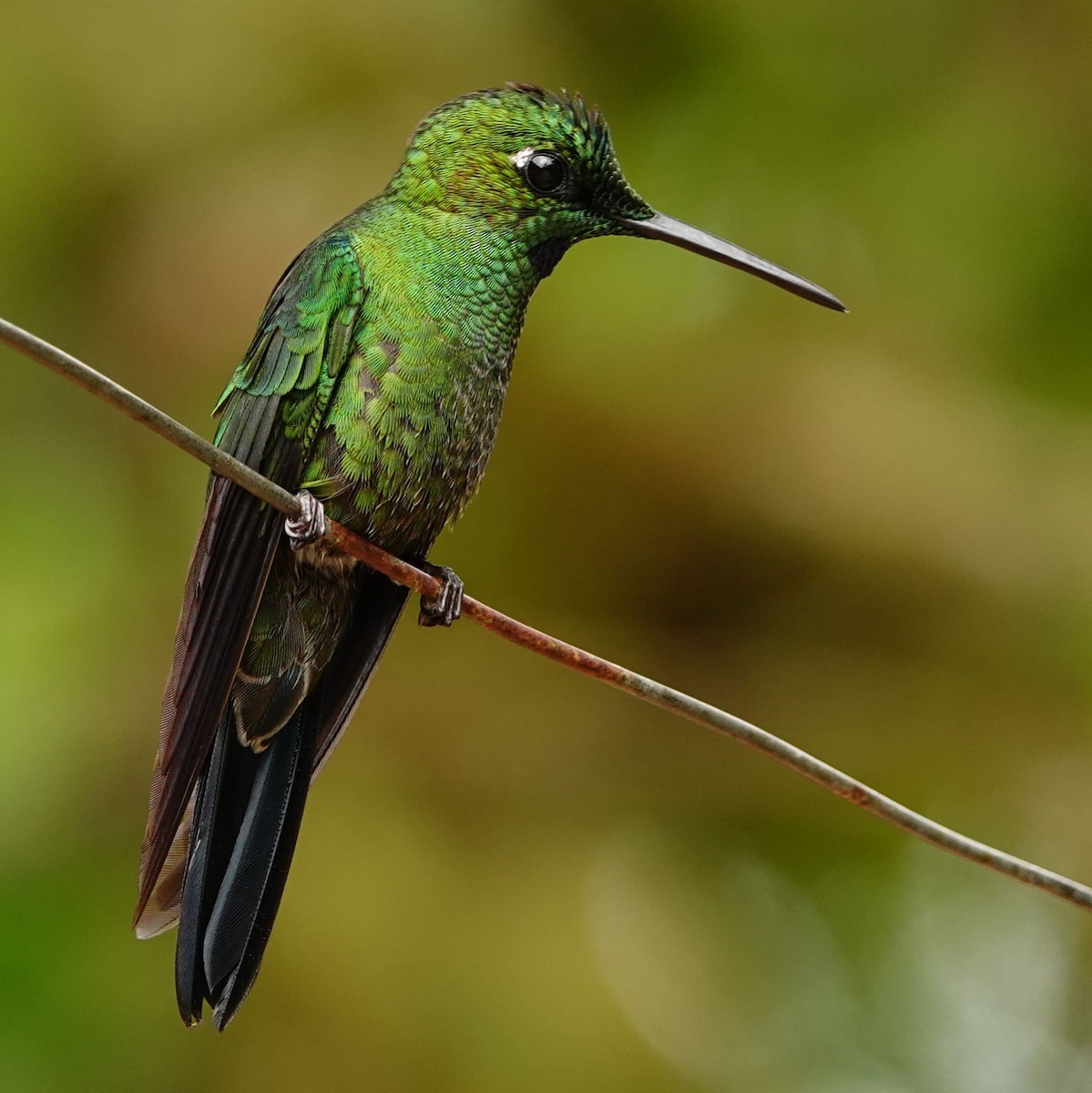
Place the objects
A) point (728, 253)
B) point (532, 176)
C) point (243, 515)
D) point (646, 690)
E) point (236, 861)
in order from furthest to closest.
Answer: point (532, 176) → point (728, 253) → point (236, 861) → point (243, 515) → point (646, 690)

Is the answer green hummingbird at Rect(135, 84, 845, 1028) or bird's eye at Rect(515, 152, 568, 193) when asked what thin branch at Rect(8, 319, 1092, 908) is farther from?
bird's eye at Rect(515, 152, 568, 193)

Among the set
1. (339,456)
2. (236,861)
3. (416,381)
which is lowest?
(236,861)

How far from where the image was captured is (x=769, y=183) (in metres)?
5.51

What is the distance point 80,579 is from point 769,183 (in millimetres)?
2856

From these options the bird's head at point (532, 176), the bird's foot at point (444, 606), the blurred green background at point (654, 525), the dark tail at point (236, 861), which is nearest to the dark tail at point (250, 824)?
the dark tail at point (236, 861)

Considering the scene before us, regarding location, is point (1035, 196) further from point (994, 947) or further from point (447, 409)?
point (447, 409)

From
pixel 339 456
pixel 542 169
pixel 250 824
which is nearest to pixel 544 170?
pixel 542 169

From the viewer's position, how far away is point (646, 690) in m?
2.02

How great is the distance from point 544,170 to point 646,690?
1.52m

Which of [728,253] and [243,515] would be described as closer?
[243,515]

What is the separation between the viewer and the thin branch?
1.62 m

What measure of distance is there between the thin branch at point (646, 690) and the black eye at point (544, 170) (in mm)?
1206

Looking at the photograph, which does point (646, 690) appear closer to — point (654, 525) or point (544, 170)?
point (544, 170)

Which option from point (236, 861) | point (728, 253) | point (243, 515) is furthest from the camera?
point (728, 253)
